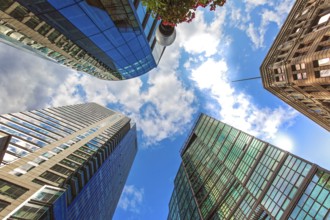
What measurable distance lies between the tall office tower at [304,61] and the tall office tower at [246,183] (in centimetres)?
1231

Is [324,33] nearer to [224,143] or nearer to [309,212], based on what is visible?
[309,212]

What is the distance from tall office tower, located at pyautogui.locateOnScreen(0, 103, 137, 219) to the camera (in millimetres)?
25803

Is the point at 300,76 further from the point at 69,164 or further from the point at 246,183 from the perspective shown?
the point at 69,164

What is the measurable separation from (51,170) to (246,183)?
35.9 metres


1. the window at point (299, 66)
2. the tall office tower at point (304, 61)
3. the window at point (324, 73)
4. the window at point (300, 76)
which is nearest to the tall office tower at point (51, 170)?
the window at point (324, 73)

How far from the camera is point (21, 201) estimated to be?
81.7 ft

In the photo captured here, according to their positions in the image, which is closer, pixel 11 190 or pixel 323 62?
pixel 11 190

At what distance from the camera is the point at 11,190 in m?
26.0

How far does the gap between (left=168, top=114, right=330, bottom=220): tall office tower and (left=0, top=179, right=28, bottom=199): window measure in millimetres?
33877

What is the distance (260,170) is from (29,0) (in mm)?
43354

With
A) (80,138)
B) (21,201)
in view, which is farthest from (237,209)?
(80,138)

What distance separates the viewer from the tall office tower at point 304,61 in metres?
34.0

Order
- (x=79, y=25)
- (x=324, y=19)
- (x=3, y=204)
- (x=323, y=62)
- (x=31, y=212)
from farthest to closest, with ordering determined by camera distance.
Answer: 1. (x=324, y=19)
2. (x=323, y=62)
3. (x=31, y=212)
4. (x=3, y=204)
5. (x=79, y=25)

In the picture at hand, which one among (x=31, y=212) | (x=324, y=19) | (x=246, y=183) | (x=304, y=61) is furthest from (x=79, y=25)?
(x=246, y=183)
